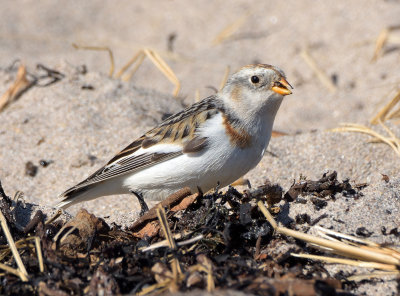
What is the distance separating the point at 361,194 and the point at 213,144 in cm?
89

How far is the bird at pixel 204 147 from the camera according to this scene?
11.6 ft

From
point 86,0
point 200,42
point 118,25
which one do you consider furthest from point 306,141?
point 86,0

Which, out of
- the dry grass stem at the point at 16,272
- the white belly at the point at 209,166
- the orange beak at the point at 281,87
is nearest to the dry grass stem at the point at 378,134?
the orange beak at the point at 281,87

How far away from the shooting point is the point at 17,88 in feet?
18.1

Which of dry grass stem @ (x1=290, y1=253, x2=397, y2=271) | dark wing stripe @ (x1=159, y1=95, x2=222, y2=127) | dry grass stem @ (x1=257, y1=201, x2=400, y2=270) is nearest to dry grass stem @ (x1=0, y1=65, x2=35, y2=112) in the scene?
dark wing stripe @ (x1=159, y1=95, x2=222, y2=127)

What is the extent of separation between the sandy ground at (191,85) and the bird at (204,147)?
0.26 m

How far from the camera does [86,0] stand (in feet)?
28.2

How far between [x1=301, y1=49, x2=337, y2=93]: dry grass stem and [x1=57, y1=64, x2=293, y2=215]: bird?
9.10 feet

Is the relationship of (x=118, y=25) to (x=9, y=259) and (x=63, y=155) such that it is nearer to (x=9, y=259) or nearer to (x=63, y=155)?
(x=63, y=155)

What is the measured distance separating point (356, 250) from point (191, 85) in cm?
422

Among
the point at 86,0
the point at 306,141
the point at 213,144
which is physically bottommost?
the point at 306,141

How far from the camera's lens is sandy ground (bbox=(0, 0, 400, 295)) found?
4480 millimetres

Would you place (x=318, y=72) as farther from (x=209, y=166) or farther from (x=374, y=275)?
(x=374, y=275)

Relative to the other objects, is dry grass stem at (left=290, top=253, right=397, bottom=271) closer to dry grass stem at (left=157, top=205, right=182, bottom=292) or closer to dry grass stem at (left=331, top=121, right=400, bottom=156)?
dry grass stem at (left=157, top=205, right=182, bottom=292)
